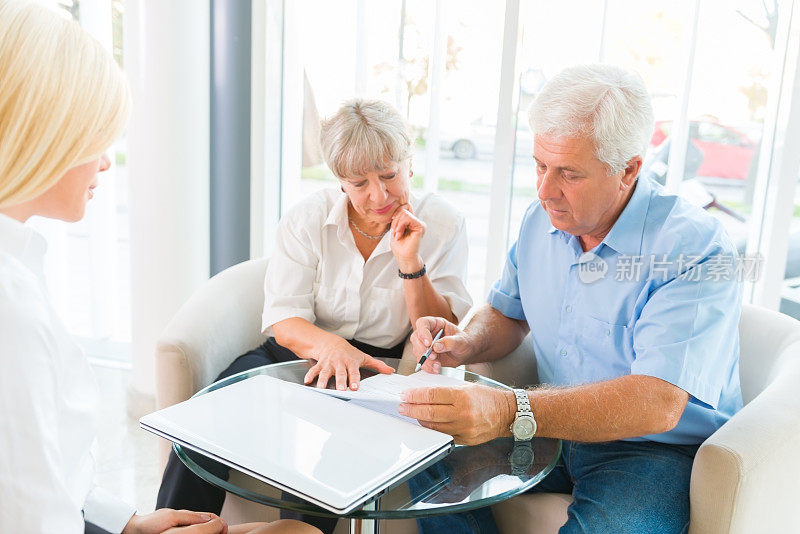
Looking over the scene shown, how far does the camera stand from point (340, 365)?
6.09 feet

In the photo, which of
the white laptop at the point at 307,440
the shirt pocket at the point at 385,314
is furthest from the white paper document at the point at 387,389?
the shirt pocket at the point at 385,314

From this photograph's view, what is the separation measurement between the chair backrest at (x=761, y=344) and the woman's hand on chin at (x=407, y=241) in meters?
0.92

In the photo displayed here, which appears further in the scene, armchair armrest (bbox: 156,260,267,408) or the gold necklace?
the gold necklace

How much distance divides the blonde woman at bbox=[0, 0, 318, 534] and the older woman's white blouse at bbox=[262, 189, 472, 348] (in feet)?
3.72

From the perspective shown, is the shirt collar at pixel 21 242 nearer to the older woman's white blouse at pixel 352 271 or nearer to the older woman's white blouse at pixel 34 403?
the older woman's white blouse at pixel 34 403

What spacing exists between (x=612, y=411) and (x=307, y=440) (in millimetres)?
638

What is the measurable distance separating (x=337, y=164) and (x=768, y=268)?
175cm

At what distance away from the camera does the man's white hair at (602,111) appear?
163 cm

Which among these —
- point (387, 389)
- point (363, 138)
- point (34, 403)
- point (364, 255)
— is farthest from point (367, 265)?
point (34, 403)

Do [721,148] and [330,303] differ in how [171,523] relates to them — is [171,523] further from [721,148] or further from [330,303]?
[721,148]

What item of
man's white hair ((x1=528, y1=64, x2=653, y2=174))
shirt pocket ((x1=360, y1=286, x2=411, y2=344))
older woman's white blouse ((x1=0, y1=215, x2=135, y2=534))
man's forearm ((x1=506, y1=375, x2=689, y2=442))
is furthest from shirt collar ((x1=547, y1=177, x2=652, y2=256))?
older woman's white blouse ((x1=0, y1=215, x2=135, y2=534))

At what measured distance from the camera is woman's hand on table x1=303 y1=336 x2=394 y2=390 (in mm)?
1779

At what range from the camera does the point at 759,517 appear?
4.91ft

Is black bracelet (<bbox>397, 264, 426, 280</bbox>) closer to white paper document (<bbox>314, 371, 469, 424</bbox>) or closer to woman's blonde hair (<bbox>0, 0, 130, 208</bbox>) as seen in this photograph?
white paper document (<bbox>314, 371, 469, 424</bbox>)
